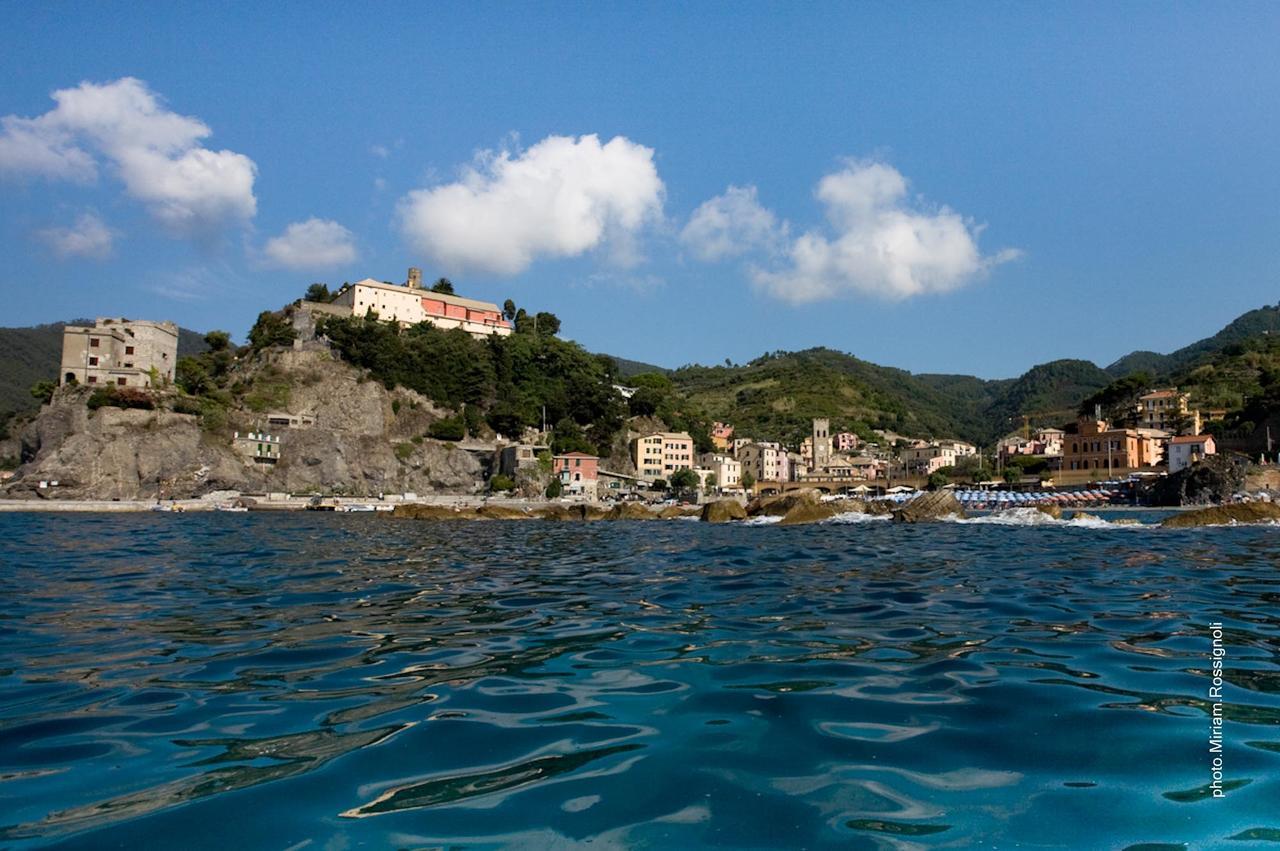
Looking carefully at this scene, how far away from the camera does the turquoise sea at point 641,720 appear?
2814 mm

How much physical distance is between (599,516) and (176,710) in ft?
161

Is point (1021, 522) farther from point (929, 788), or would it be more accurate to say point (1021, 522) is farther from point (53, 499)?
point (53, 499)

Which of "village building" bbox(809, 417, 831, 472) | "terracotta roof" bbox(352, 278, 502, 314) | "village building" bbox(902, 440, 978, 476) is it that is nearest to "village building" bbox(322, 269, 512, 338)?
"terracotta roof" bbox(352, 278, 502, 314)

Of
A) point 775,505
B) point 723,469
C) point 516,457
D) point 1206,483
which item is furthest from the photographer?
point 723,469

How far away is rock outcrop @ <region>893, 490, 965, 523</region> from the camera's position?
3438cm

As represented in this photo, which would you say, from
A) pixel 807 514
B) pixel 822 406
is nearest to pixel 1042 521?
pixel 807 514

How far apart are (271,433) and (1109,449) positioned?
9054 cm

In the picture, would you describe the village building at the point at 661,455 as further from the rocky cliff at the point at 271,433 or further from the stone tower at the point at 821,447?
the stone tower at the point at 821,447

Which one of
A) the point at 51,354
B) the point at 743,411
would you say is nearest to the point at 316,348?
the point at 743,411

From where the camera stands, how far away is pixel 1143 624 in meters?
6.83

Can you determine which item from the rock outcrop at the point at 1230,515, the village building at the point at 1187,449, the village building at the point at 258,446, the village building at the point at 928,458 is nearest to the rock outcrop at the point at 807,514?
the rock outcrop at the point at 1230,515

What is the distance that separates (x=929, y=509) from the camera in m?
35.2

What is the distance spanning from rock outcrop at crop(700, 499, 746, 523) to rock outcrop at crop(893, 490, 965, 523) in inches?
397

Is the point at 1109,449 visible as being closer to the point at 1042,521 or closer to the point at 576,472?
the point at 576,472
